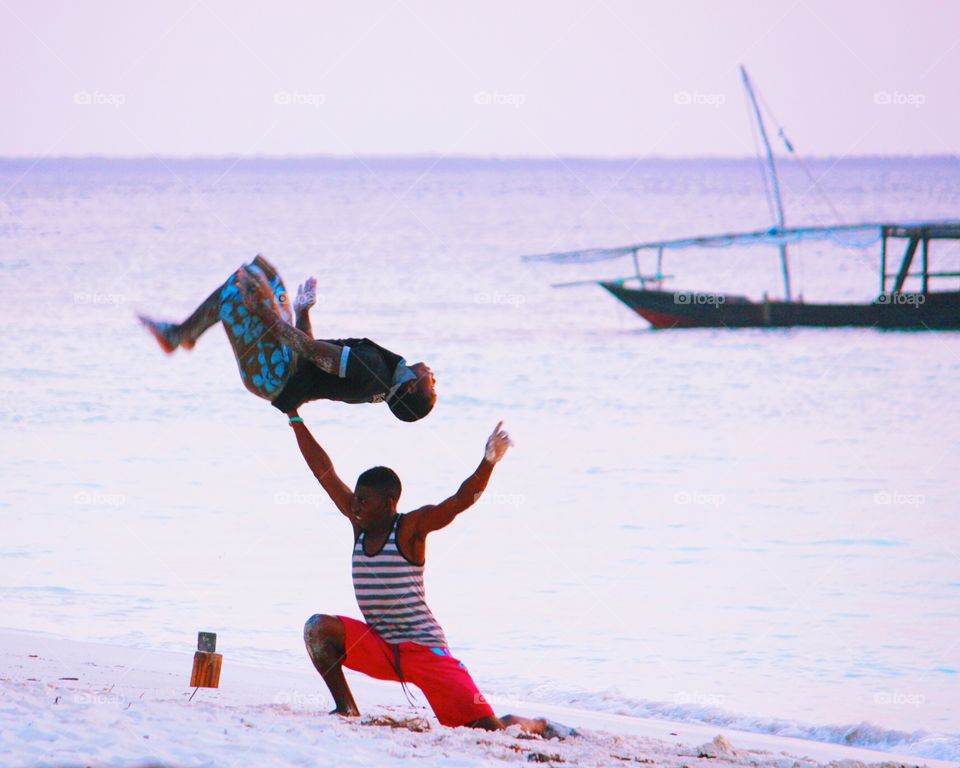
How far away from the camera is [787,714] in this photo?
863 centimetres

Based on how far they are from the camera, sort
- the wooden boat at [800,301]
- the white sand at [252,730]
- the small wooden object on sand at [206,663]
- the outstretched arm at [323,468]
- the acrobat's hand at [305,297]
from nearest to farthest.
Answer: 1. the white sand at [252,730]
2. the outstretched arm at [323,468]
3. the acrobat's hand at [305,297]
4. the small wooden object on sand at [206,663]
5. the wooden boat at [800,301]

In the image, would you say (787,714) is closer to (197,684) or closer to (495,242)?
(197,684)

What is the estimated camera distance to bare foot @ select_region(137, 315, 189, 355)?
699cm

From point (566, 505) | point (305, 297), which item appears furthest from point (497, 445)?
point (566, 505)

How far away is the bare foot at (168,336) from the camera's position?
22.9 feet

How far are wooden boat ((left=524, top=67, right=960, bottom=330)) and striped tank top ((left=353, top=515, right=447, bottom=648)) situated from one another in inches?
970

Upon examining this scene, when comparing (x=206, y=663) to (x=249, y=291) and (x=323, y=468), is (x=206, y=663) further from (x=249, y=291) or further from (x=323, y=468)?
(x=249, y=291)

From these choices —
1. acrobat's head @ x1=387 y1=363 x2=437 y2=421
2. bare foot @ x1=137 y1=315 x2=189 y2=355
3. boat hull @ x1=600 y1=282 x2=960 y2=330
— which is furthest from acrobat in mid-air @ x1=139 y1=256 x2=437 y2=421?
boat hull @ x1=600 y1=282 x2=960 y2=330

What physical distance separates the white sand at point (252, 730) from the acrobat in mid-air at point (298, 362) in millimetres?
1374

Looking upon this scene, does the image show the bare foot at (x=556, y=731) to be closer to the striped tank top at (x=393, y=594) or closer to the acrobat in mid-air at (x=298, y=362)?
the striped tank top at (x=393, y=594)

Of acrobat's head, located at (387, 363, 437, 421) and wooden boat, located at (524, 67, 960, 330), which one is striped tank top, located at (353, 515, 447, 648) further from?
wooden boat, located at (524, 67, 960, 330)

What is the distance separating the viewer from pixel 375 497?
627 cm

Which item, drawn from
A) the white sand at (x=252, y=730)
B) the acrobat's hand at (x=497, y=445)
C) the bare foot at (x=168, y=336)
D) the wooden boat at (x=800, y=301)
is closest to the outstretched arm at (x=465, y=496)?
the acrobat's hand at (x=497, y=445)

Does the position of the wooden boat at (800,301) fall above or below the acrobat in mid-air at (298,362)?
above
